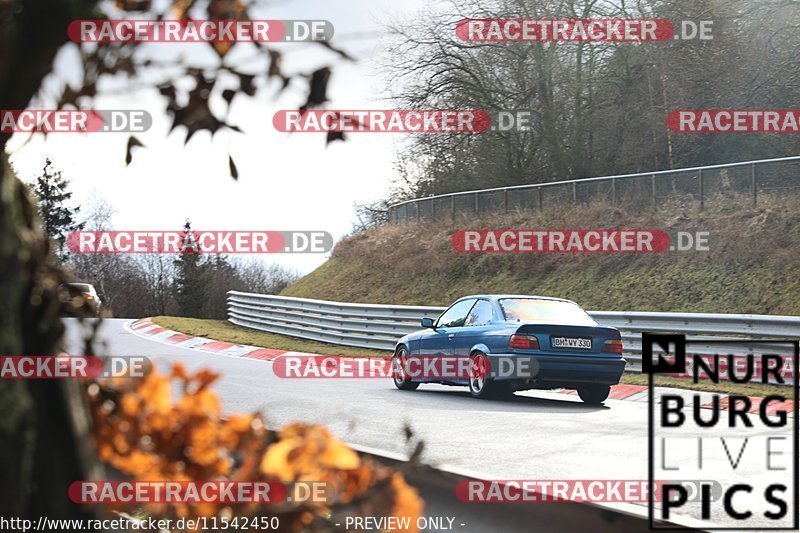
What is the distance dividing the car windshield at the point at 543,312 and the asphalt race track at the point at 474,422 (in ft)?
3.83

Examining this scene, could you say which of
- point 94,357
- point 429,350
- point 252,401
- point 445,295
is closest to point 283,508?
point 94,357

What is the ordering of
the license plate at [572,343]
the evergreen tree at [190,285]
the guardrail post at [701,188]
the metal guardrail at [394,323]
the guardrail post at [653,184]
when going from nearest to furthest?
1. the license plate at [572,343]
2. the metal guardrail at [394,323]
3. the guardrail post at [701,188]
4. the guardrail post at [653,184]
5. the evergreen tree at [190,285]

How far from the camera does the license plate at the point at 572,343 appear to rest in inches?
528

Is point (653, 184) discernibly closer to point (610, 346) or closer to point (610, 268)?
point (610, 268)

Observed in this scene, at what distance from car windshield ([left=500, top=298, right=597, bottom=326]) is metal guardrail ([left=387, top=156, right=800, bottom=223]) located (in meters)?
13.4

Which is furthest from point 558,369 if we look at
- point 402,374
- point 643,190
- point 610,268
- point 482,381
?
point 643,190

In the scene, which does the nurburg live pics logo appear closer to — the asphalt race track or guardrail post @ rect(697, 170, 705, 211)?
the asphalt race track

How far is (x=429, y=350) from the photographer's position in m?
15.5

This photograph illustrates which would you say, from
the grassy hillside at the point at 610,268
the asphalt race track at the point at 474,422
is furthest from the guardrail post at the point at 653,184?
the asphalt race track at the point at 474,422

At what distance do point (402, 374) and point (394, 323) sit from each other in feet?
26.3

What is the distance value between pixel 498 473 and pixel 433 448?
1.49 meters

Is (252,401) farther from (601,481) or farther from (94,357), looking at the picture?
(94,357)

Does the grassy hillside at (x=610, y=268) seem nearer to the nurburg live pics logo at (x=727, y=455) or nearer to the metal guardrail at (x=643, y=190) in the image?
the metal guardrail at (x=643, y=190)

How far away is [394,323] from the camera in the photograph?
2409 cm
